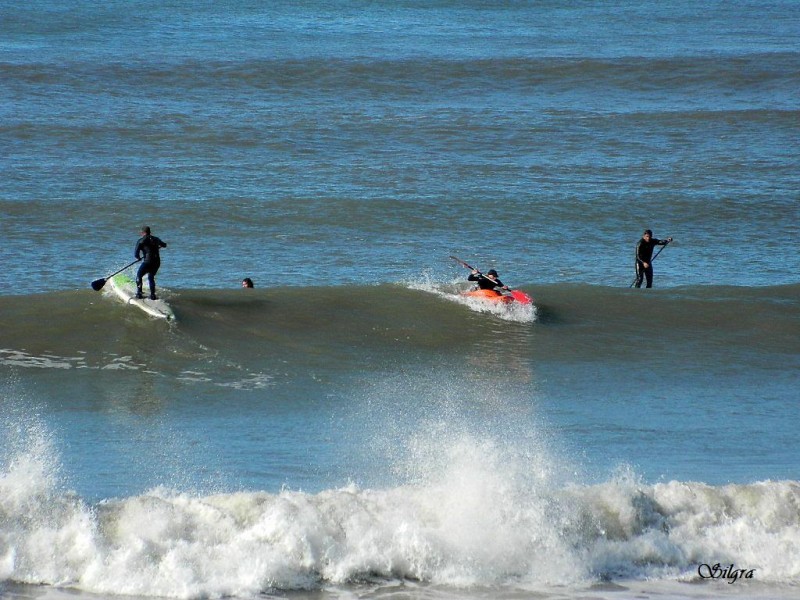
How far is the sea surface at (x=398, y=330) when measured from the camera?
10.1 m

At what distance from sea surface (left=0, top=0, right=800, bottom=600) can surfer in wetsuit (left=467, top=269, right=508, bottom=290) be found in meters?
0.32

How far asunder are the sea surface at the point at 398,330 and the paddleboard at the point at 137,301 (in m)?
0.16

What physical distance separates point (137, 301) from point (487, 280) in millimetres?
5797

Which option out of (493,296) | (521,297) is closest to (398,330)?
(493,296)

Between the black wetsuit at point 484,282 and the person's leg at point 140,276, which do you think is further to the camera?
the black wetsuit at point 484,282

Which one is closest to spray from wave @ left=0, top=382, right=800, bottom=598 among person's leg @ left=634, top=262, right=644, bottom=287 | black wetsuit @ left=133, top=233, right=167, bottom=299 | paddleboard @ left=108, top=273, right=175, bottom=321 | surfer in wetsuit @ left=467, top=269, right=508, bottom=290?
black wetsuit @ left=133, top=233, right=167, bottom=299

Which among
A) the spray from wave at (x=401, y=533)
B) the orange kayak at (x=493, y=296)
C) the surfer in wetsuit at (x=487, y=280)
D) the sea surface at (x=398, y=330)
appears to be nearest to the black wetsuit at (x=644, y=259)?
the sea surface at (x=398, y=330)

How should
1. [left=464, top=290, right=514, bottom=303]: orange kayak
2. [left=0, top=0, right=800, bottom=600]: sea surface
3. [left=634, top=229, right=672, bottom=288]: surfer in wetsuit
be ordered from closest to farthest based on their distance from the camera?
[left=0, top=0, right=800, bottom=600]: sea surface → [left=464, top=290, right=514, bottom=303]: orange kayak → [left=634, top=229, right=672, bottom=288]: surfer in wetsuit

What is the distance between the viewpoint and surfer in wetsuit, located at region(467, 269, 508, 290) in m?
19.2

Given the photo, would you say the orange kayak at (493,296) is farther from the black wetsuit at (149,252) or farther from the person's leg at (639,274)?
the black wetsuit at (149,252)

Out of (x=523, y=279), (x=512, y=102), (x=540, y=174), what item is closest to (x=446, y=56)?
(x=512, y=102)

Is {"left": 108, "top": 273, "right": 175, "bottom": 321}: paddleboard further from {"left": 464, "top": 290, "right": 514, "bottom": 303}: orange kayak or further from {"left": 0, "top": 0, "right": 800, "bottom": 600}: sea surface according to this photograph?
{"left": 464, "top": 290, "right": 514, "bottom": 303}: orange kayak

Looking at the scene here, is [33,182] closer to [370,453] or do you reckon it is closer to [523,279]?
[523,279]

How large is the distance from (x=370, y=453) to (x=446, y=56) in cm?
3641
